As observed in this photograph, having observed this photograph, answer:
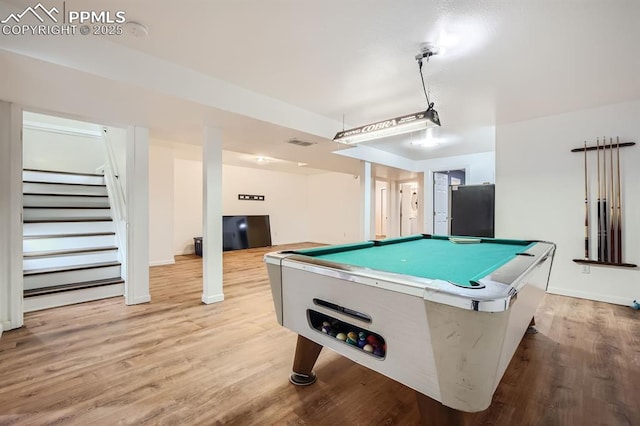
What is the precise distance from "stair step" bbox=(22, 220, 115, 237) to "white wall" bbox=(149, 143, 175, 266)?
3.94ft

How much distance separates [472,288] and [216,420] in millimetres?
1446

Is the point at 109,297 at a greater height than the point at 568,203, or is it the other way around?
the point at 568,203

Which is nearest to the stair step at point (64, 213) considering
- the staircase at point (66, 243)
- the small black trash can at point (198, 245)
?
the staircase at point (66, 243)

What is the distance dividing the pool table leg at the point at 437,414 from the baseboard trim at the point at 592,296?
11.7 ft

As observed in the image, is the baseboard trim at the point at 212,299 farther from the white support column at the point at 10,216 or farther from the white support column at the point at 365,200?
the white support column at the point at 365,200

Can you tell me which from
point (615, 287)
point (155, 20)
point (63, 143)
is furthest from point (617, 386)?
point (63, 143)

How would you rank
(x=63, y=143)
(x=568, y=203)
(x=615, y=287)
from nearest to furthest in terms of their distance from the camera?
(x=615, y=287) < (x=568, y=203) < (x=63, y=143)

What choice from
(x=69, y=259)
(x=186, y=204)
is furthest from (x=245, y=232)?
(x=69, y=259)

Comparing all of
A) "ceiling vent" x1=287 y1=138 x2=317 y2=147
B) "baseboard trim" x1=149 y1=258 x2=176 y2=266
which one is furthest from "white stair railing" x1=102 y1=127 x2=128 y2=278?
"ceiling vent" x1=287 y1=138 x2=317 y2=147

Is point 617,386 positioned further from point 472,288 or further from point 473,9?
point 473,9

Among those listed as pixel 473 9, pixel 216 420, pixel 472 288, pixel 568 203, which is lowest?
pixel 216 420

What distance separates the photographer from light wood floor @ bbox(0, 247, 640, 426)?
4.92 feet

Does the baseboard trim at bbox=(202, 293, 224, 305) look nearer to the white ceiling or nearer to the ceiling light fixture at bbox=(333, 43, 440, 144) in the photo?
the white ceiling

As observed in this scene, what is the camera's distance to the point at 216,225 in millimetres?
3357
